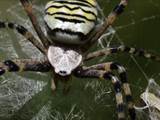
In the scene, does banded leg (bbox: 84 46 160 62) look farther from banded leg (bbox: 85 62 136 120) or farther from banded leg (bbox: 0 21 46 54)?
banded leg (bbox: 0 21 46 54)

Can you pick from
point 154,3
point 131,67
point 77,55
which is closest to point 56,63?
point 77,55

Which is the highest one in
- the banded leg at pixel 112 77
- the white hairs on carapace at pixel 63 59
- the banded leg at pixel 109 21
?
the banded leg at pixel 109 21

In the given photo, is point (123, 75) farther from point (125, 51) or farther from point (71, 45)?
point (71, 45)

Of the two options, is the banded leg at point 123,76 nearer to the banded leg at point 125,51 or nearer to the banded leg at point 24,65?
the banded leg at point 125,51

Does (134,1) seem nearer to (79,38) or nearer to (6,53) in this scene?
(79,38)

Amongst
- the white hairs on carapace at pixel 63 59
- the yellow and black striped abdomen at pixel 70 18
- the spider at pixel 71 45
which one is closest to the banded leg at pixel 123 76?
the spider at pixel 71 45

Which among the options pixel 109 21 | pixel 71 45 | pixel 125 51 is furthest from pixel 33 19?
pixel 125 51

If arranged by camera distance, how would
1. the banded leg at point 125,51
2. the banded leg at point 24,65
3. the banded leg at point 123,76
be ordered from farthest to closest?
the banded leg at point 125,51
the banded leg at point 24,65
the banded leg at point 123,76

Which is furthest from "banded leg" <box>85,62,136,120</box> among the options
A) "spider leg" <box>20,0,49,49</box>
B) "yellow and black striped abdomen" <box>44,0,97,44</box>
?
"spider leg" <box>20,0,49,49</box>

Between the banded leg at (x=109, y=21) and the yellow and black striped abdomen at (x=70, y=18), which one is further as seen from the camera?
the banded leg at (x=109, y=21)
